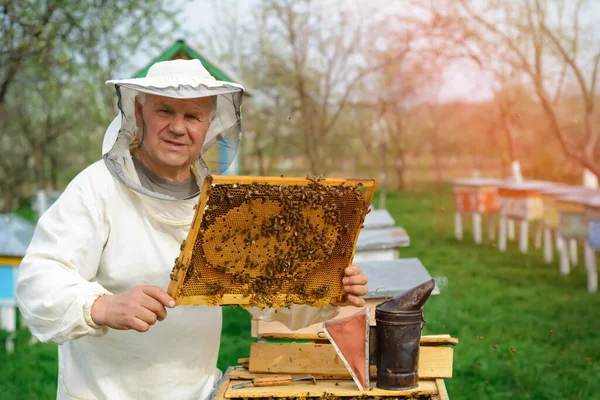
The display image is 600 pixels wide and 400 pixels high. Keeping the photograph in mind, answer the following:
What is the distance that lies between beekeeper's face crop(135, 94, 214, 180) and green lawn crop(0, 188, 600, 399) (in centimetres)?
212

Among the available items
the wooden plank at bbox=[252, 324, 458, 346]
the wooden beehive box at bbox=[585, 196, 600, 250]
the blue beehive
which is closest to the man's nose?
the wooden plank at bbox=[252, 324, 458, 346]

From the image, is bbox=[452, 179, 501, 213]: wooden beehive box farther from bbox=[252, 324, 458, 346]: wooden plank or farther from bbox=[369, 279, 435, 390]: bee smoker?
bbox=[369, 279, 435, 390]: bee smoker

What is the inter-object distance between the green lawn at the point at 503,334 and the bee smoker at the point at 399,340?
4.37 feet

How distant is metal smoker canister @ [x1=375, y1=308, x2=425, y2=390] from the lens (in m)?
2.75

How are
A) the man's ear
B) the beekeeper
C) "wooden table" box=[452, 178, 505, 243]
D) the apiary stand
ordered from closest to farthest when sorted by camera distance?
the beekeeper, the man's ear, the apiary stand, "wooden table" box=[452, 178, 505, 243]

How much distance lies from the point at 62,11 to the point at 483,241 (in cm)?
1070

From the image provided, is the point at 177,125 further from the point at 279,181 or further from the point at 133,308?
the point at 133,308

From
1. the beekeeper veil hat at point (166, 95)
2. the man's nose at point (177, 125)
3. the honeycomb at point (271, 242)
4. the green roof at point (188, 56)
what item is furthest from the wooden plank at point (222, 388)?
the green roof at point (188, 56)

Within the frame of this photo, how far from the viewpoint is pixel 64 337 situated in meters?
2.35

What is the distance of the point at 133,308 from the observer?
2293 millimetres

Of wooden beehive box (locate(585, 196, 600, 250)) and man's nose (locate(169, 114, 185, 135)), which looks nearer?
man's nose (locate(169, 114, 185, 135))

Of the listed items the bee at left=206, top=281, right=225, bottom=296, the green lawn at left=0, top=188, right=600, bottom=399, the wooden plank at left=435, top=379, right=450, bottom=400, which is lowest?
the green lawn at left=0, top=188, right=600, bottom=399

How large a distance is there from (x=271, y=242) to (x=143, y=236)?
511mm

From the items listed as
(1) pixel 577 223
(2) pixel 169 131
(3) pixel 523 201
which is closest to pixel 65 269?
(2) pixel 169 131
